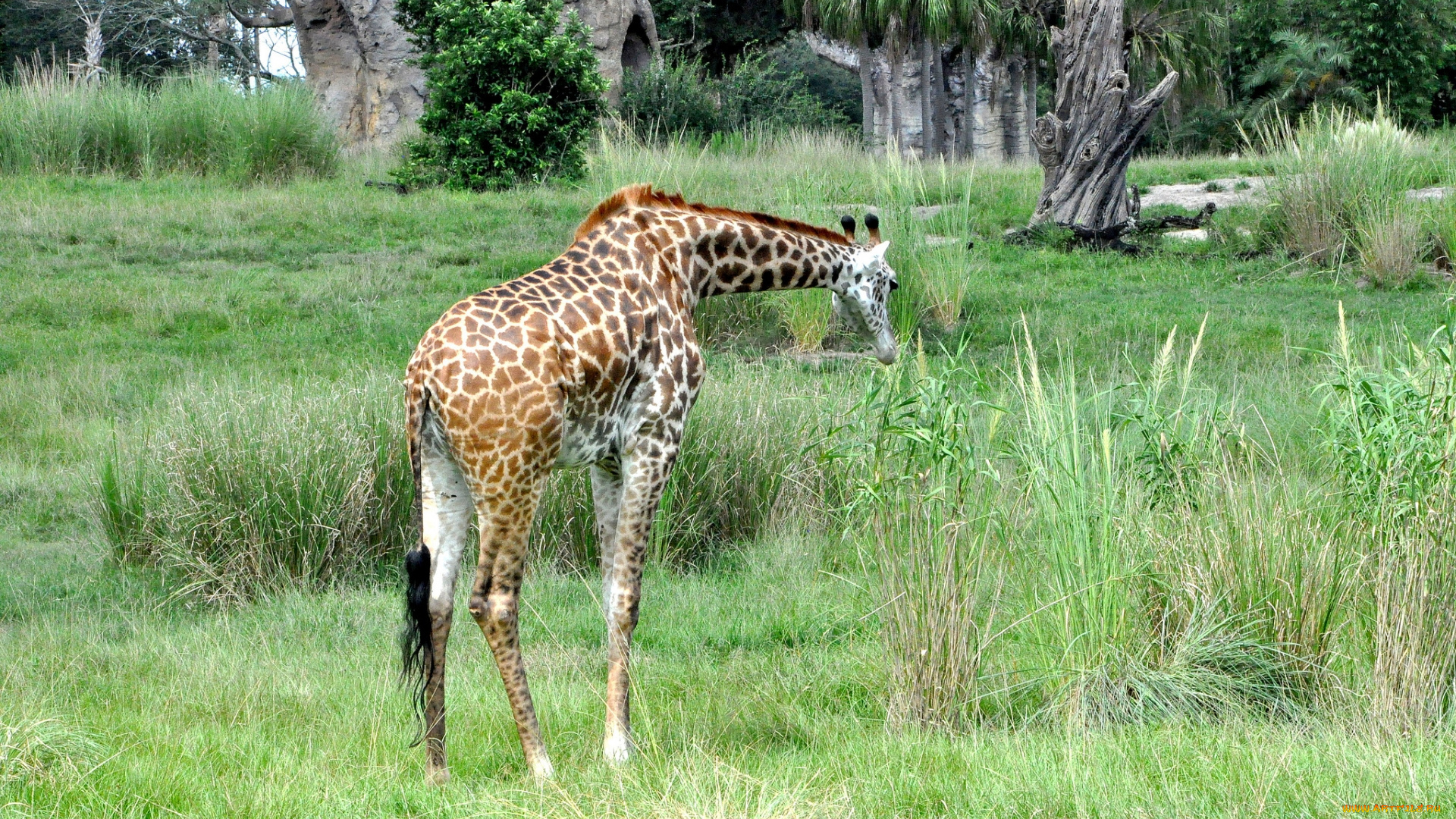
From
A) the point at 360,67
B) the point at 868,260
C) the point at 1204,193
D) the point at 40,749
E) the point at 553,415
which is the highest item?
the point at 360,67

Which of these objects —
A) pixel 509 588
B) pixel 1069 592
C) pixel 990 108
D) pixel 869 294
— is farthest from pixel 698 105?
pixel 509 588

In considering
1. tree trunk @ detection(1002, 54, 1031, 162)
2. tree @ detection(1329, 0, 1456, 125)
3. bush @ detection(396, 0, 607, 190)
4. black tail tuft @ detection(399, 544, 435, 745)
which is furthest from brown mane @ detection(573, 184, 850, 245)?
tree @ detection(1329, 0, 1456, 125)

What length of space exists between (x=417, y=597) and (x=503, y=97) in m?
14.8

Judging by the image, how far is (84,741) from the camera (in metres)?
4.75

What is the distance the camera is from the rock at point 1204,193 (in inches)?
694

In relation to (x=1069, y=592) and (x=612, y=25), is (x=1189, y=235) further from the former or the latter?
(x=612, y=25)

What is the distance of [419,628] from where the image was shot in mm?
4688

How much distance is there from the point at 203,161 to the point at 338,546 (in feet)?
42.9

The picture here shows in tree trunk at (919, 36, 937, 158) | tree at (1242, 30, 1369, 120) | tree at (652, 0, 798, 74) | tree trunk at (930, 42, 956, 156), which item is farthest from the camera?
tree at (1242, 30, 1369, 120)

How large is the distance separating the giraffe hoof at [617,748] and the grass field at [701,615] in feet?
0.23

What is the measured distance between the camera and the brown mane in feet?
17.9

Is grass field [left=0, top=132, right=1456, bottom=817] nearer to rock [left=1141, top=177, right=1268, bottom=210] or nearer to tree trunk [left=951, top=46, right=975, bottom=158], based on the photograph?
rock [left=1141, top=177, right=1268, bottom=210]

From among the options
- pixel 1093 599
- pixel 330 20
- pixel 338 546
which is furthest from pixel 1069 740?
pixel 330 20

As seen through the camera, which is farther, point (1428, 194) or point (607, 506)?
point (1428, 194)
